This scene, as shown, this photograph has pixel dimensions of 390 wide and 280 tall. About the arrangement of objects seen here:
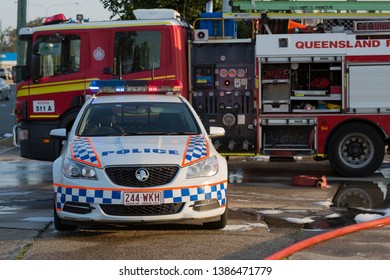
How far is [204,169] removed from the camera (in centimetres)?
729

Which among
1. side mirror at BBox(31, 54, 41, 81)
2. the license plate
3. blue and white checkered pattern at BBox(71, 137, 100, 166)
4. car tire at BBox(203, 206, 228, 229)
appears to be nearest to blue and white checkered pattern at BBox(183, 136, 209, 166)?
the license plate

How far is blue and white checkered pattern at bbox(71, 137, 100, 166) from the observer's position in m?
7.20

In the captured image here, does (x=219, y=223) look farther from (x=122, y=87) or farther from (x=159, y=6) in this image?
(x=159, y=6)

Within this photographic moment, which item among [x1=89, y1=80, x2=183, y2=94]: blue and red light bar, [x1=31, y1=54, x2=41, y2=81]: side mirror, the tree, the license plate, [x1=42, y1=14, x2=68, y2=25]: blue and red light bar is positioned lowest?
the license plate

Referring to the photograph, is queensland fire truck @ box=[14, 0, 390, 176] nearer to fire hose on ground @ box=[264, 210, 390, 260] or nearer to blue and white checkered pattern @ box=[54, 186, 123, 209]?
fire hose on ground @ box=[264, 210, 390, 260]

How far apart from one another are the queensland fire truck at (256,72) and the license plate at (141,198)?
15.3ft

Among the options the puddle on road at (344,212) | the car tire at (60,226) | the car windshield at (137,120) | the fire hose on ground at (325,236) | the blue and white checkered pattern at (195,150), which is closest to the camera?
the fire hose on ground at (325,236)

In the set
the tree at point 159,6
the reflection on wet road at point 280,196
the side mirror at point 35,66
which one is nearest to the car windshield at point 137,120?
the reflection on wet road at point 280,196

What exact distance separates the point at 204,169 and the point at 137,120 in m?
1.46

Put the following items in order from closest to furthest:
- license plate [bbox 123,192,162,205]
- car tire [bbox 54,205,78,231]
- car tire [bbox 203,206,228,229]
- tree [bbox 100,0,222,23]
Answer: license plate [bbox 123,192,162,205] < car tire [bbox 54,205,78,231] < car tire [bbox 203,206,228,229] < tree [bbox 100,0,222,23]

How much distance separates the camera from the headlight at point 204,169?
7188 millimetres

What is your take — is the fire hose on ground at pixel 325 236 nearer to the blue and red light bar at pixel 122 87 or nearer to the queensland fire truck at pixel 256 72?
the blue and red light bar at pixel 122 87

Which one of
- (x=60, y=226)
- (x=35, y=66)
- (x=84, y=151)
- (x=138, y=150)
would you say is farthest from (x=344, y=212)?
(x=35, y=66)
